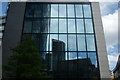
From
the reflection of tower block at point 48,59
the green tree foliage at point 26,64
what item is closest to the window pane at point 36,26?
the reflection of tower block at point 48,59

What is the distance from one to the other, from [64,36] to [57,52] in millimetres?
1698

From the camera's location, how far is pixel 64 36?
16.3 metres

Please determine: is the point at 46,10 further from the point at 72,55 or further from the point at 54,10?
the point at 72,55

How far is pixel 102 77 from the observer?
1477 centimetres

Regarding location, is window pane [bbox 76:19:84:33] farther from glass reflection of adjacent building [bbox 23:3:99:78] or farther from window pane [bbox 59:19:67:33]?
window pane [bbox 59:19:67:33]

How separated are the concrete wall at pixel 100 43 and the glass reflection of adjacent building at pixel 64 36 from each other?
368mm

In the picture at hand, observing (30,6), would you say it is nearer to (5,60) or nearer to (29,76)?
(5,60)

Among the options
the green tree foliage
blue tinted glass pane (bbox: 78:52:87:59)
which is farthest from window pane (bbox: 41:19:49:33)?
the green tree foliage

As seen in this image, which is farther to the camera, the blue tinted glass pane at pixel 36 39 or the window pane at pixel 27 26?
the window pane at pixel 27 26

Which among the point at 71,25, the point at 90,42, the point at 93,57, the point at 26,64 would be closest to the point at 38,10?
the point at 71,25

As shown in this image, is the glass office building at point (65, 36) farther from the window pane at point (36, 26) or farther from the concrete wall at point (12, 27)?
the concrete wall at point (12, 27)

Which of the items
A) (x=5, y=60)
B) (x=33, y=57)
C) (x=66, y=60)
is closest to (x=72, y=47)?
(x=66, y=60)

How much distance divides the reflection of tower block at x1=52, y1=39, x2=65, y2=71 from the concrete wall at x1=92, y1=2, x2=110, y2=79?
3.23 m

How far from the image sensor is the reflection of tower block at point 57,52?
15.2 metres
